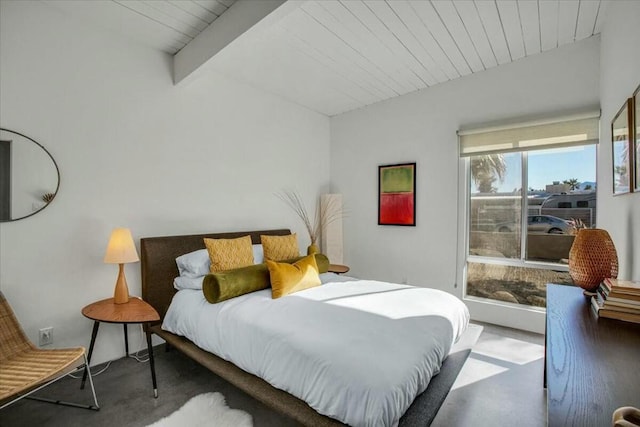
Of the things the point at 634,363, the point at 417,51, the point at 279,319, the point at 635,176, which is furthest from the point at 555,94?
the point at 279,319

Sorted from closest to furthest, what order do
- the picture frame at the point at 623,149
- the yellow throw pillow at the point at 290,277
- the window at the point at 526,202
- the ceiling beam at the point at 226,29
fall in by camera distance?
1. the picture frame at the point at 623,149
2. the ceiling beam at the point at 226,29
3. the yellow throw pillow at the point at 290,277
4. the window at the point at 526,202

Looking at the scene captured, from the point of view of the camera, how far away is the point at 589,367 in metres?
0.97

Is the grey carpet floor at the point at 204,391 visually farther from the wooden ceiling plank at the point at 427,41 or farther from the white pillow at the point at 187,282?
the wooden ceiling plank at the point at 427,41

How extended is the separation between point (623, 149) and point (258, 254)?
2928 millimetres

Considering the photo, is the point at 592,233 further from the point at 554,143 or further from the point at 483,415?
the point at 554,143

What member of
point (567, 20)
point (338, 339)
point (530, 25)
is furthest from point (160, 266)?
point (567, 20)

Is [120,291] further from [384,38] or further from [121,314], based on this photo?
[384,38]

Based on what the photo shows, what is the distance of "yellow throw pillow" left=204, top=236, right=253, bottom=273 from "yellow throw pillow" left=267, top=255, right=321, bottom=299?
423 mm

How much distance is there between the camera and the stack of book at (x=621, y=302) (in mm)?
1305

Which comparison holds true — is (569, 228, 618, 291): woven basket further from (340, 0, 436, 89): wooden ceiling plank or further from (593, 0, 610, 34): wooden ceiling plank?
(340, 0, 436, 89): wooden ceiling plank

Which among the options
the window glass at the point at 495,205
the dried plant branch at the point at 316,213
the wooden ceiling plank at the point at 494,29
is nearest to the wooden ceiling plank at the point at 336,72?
the wooden ceiling plank at the point at 494,29

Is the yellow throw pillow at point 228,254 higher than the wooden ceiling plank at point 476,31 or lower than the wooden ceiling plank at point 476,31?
lower

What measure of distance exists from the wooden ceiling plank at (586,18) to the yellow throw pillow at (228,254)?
11.3 feet

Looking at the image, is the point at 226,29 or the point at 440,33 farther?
the point at 440,33
